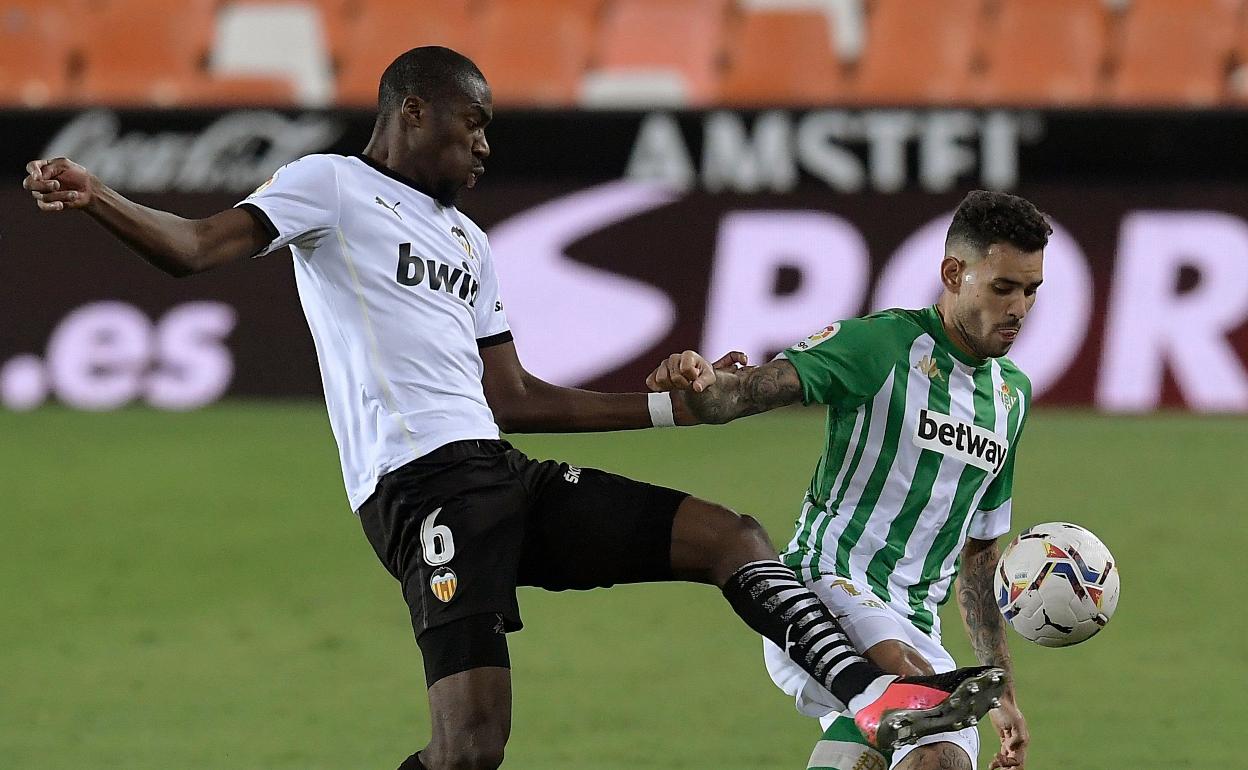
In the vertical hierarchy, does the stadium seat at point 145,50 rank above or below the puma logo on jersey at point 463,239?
A: below

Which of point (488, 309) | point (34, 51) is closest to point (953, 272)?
point (488, 309)

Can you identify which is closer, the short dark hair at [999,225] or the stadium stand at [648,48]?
the short dark hair at [999,225]

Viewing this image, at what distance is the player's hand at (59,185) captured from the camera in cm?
402

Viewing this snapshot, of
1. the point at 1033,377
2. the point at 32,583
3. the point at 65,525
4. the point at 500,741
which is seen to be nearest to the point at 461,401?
the point at 500,741

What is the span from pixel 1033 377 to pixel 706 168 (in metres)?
2.52

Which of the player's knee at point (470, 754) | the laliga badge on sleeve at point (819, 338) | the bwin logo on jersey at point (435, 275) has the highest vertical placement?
the bwin logo on jersey at point (435, 275)

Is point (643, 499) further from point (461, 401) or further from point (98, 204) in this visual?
point (98, 204)

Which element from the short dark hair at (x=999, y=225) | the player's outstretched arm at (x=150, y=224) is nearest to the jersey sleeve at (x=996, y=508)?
the short dark hair at (x=999, y=225)

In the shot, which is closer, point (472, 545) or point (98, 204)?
point (98, 204)

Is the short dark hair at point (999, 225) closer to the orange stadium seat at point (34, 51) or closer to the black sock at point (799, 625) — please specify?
the black sock at point (799, 625)

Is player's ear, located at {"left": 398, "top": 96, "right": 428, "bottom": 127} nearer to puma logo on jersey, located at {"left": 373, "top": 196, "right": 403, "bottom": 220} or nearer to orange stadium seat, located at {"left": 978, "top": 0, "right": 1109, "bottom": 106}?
puma logo on jersey, located at {"left": 373, "top": 196, "right": 403, "bottom": 220}

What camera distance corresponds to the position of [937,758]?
446 cm

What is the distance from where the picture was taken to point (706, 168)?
39.3 ft

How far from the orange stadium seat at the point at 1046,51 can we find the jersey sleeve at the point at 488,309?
8.65m
